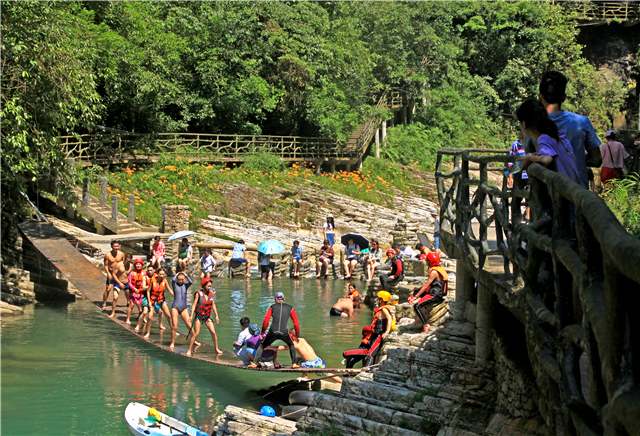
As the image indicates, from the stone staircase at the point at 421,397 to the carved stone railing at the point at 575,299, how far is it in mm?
1646

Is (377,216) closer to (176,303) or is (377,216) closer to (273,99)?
(273,99)

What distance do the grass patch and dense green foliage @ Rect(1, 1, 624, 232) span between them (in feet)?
5.98

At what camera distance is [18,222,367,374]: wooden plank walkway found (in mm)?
12961

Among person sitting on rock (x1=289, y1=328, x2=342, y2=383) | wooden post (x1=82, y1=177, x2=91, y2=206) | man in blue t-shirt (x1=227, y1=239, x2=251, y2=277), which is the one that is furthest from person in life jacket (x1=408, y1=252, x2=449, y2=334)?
wooden post (x1=82, y1=177, x2=91, y2=206)

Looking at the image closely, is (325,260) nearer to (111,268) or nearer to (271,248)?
(271,248)

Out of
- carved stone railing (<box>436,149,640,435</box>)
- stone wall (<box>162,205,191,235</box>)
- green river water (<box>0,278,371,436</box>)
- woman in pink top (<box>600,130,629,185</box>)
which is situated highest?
woman in pink top (<box>600,130,629,185</box>)

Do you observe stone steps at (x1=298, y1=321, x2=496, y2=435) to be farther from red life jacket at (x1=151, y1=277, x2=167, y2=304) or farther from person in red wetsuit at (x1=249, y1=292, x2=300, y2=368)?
red life jacket at (x1=151, y1=277, x2=167, y2=304)

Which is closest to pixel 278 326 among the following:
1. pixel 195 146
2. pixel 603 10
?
pixel 195 146

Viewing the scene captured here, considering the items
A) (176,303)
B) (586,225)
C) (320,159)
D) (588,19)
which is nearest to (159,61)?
(320,159)

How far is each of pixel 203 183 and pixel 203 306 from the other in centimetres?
1624

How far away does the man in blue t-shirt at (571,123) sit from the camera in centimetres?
465

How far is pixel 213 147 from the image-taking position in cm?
3278

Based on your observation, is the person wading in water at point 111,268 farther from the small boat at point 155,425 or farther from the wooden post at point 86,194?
the wooden post at point 86,194

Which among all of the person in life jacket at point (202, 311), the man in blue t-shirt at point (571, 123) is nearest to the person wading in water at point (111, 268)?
the person in life jacket at point (202, 311)
